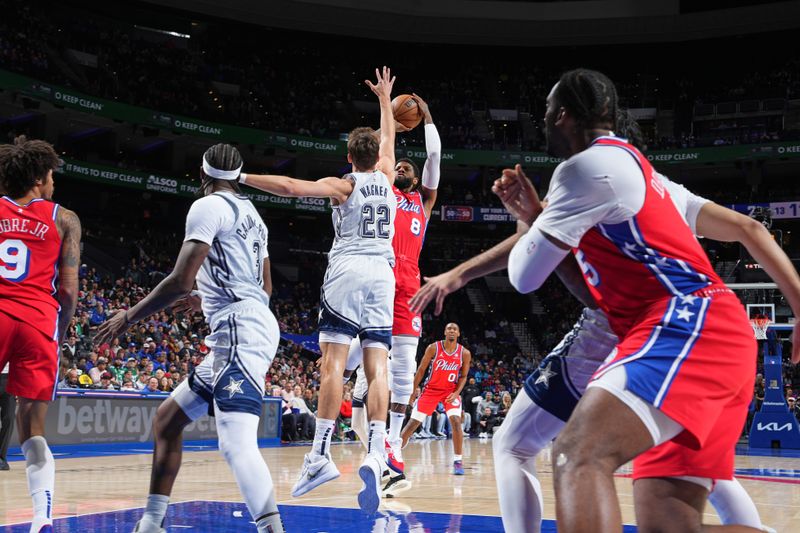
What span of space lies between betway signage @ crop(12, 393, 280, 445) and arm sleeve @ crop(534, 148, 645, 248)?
1173cm

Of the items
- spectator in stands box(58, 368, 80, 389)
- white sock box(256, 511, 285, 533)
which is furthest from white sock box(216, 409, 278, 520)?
spectator in stands box(58, 368, 80, 389)

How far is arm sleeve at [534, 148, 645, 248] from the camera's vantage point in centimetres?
249

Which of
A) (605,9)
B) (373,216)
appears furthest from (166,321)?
(605,9)

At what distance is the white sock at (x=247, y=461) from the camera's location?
12.2 feet

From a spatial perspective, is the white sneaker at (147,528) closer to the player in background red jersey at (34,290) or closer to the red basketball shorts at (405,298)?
the player in background red jersey at (34,290)

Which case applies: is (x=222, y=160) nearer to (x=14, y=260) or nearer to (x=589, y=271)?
(x=14, y=260)

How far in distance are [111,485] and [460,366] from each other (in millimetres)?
5245

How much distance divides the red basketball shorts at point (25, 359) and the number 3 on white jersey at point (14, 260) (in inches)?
9.3

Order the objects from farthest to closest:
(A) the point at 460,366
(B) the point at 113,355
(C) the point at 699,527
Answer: (B) the point at 113,355
(A) the point at 460,366
(C) the point at 699,527

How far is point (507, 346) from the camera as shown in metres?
32.7

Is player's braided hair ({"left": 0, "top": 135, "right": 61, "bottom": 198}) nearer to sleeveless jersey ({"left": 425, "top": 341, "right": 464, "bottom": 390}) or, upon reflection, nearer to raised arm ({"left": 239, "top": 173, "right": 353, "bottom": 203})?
raised arm ({"left": 239, "top": 173, "right": 353, "bottom": 203})

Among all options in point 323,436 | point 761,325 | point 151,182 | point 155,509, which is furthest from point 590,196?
point 151,182

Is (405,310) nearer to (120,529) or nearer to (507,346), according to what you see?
(120,529)

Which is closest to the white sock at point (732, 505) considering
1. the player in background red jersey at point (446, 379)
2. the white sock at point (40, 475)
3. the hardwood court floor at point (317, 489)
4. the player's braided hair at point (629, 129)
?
the player's braided hair at point (629, 129)
